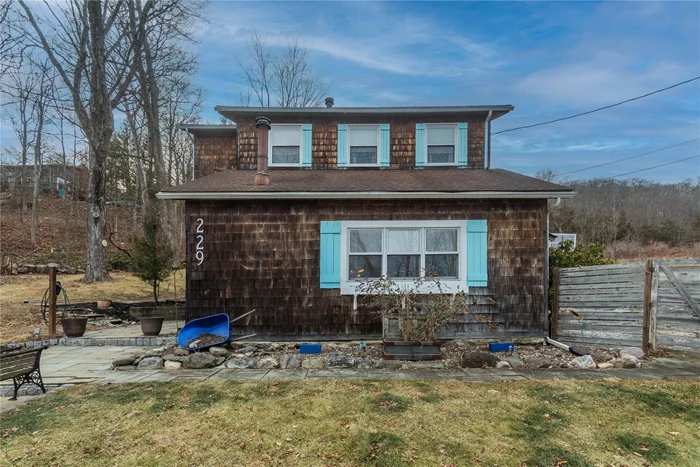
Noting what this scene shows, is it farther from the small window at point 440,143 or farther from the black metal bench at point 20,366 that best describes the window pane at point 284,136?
the black metal bench at point 20,366

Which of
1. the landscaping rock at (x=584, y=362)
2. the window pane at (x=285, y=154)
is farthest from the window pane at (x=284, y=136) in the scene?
the landscaping rock at (x=584, y=362)

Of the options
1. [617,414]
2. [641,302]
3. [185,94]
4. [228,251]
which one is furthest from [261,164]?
[185,94]

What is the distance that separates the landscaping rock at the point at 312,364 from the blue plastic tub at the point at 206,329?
1.68 m

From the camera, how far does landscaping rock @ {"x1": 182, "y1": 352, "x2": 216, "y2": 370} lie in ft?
18.6

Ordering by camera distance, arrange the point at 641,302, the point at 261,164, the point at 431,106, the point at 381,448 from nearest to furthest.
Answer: the point at 381,448 < the point at 641,302 < the point at 261,164 < the point at 431,106

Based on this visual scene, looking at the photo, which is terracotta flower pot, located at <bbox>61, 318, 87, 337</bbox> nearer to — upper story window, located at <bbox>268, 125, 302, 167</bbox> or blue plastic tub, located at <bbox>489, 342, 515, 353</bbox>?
upper story window, located at <bbox>268, 125, 302, 167</bbox>

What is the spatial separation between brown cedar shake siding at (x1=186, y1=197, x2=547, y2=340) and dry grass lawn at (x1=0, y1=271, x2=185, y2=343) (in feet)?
15.2

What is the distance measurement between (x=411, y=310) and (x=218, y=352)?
349 centimetres

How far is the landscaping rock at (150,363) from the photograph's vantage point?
572cm

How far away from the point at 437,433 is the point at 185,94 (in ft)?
68.5

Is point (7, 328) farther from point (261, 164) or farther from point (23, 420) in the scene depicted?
point (261, 164)

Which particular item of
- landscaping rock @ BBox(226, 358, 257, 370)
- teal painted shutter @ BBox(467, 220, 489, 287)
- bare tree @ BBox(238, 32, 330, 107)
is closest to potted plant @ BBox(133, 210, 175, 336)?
landscaping rock @ BBox(226, 358, 257, 370)

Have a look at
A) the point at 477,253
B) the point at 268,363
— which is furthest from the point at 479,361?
the point at 268,363

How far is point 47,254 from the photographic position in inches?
683
